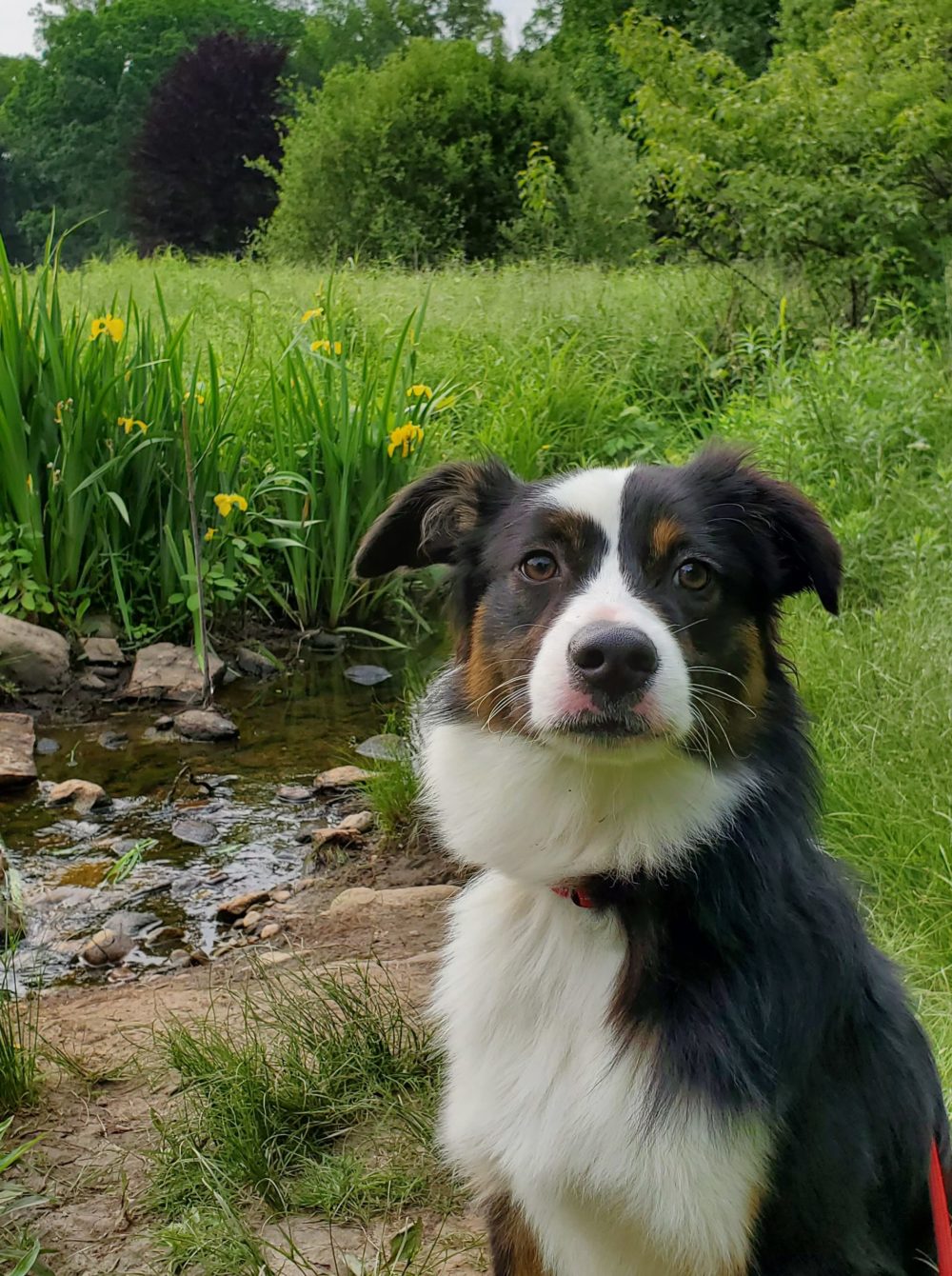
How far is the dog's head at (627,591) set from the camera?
162 cm

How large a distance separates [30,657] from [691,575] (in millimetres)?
4090

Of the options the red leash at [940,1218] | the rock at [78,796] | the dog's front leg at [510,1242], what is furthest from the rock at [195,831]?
the red leash at [940,1218]

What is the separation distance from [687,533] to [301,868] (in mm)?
2570

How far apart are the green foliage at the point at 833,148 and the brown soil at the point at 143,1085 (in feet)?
19.3

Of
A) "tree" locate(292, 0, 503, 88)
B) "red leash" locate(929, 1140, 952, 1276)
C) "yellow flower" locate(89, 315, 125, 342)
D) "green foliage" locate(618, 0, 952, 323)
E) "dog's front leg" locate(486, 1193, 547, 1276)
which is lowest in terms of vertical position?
"dog's front leg" locate(486, 1193, 547, 1276)

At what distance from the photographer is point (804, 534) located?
6.29 ft

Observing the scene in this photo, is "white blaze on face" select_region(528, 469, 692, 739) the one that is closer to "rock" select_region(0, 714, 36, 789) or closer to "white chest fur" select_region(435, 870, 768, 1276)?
"white chest fur" select_region(435, 870, 768, 1276)

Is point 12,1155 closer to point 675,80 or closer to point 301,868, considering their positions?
point 301,868

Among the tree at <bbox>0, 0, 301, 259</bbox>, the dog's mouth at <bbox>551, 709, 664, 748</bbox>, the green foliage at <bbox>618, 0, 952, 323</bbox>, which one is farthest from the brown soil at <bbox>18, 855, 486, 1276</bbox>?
the tree at <bbox>0, 0, 301, 259</bbox>

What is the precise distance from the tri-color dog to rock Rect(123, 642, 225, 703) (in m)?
3.48

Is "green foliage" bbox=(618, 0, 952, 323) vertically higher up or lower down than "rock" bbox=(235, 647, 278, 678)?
higher up

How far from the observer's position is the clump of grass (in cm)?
214

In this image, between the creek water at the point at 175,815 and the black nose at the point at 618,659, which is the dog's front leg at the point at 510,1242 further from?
the creek water at the point at 175,815

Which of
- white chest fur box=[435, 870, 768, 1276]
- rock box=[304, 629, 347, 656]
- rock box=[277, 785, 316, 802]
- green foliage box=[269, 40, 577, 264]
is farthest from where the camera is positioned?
green foliage box=[269, 40, 577, 264]
